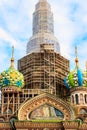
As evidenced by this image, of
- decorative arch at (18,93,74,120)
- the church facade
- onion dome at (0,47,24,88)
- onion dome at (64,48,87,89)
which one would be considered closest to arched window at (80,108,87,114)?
the church facade

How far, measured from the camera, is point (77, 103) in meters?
38.2

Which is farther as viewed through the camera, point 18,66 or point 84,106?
point 18,66

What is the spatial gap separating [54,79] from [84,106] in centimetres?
570

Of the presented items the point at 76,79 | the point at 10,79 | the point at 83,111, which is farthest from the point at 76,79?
the point at 10,79

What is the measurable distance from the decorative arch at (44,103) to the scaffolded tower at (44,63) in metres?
4.92

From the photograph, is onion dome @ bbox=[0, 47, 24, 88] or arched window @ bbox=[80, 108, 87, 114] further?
onion dome @ bbox=[0, 47, 24, 88]

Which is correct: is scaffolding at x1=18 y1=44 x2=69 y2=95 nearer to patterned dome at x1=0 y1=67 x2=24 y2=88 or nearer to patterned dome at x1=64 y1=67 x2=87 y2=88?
patterned dome at x1=64 y1=67 x2=87 y2=88

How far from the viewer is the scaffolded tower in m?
41.2

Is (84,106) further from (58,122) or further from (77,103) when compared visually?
(58,122)

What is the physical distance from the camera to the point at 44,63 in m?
42.0

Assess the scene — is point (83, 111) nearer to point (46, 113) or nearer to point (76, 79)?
point (76, 79)

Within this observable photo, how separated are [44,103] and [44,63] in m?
9.26

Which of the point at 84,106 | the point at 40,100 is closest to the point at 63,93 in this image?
the point at 84,106

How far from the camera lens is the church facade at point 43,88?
104 ft
